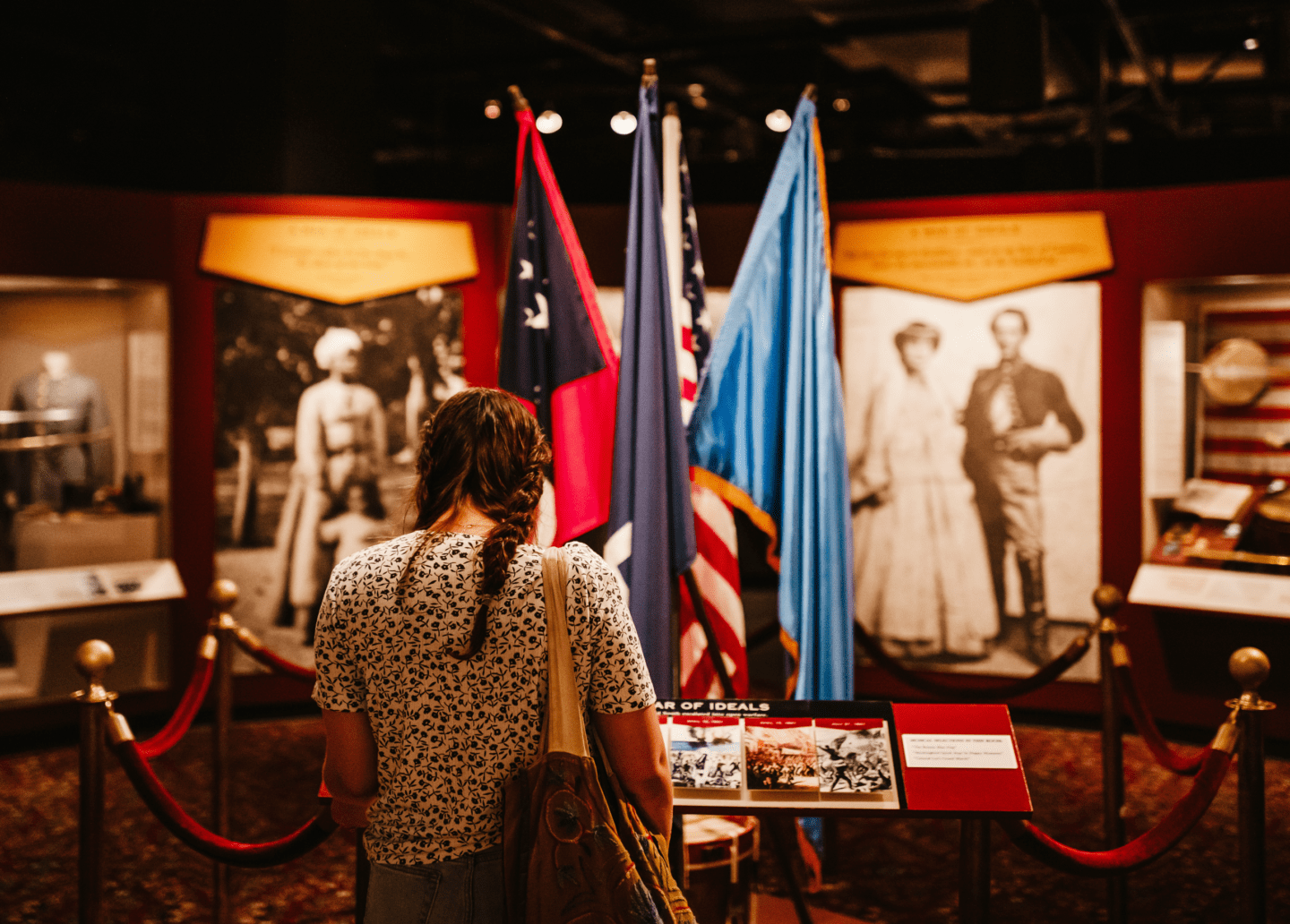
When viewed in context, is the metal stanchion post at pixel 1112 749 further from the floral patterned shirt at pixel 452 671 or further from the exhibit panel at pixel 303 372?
the exhibit panel at pixel 303 372

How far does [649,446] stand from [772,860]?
2135mm

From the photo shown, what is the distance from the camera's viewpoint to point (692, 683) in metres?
3.46

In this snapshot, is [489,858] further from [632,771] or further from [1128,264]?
[1128,264]

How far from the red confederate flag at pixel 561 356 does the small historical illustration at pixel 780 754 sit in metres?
0.89

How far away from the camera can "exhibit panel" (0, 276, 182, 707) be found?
6188mm

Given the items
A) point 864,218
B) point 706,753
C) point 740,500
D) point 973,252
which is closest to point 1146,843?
point 706,753

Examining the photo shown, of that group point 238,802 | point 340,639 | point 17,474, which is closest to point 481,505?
point 340,639

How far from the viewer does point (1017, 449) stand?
630 centimetres

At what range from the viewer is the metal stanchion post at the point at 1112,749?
12.1 ft

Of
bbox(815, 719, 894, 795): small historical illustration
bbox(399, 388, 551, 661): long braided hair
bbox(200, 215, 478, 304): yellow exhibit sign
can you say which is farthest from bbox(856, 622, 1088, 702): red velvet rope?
bbox(200, 215, 478, 304): yellow exhibit sign

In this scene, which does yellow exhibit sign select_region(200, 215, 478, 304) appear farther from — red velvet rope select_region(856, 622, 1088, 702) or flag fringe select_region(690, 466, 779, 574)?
flag fringe select_region(690, 466, 779, 574)

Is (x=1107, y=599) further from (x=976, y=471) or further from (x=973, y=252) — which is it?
(x=973, y=252)

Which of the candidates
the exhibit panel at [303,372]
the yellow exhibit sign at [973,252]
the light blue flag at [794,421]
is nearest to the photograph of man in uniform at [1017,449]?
the yellow exhibit sign at [973,252]

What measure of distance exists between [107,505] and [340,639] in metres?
5.10
